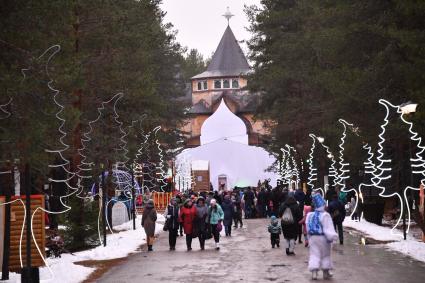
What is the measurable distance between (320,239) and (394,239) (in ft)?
35.8

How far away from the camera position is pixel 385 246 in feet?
83.9

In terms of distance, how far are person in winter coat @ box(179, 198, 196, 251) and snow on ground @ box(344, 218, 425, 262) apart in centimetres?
576

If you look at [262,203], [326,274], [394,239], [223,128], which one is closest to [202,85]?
[223,128]

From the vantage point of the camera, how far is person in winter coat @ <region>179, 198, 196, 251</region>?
1034 inches

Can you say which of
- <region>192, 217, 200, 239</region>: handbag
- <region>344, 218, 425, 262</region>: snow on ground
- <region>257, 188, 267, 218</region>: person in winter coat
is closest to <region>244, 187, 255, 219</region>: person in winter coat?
<region>257, 188, 267, 218</region>: person in winter coat

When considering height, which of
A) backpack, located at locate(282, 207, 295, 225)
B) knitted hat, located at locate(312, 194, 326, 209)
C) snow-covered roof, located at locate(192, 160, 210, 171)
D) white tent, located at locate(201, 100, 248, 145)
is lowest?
backpack, located at locate(282, 207, 295, 225)

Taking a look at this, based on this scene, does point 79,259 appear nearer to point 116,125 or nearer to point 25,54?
point 25,54

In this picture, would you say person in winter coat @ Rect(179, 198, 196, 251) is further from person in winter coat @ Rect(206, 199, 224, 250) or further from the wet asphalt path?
person in winter coat @ Rect(206, 199, 224, 250)

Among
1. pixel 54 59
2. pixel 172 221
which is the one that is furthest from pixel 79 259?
pixel 54 59

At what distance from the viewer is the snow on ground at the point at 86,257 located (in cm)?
1866

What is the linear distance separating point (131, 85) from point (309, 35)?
12599 mm

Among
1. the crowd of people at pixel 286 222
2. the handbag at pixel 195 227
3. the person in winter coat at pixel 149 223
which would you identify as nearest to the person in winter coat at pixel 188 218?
the crowd of people at pixel 286 222

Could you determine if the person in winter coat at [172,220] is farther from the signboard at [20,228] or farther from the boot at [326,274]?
the boot at [326,274]

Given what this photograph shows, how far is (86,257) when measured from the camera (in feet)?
79.0
